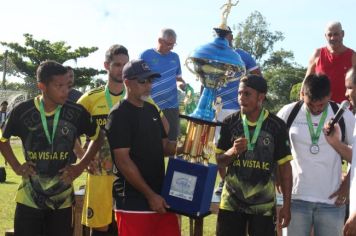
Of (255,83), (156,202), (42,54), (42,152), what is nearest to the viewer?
(156,202)

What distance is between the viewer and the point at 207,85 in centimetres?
458

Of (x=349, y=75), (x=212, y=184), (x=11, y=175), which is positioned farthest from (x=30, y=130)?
(x=11, y=175)

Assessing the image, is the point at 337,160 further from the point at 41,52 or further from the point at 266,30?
the point at 266,30

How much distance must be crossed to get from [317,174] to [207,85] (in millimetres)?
1251

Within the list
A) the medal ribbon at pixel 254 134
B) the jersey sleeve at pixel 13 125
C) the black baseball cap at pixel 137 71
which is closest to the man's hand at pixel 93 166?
the jersey sleeve at pixel 13 125

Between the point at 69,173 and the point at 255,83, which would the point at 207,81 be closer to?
the point at 255,83

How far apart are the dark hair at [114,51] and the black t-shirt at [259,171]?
130 cm

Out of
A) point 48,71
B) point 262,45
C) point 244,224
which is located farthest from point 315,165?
point 262,45

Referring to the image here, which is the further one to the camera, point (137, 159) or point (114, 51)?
point (114, 51)

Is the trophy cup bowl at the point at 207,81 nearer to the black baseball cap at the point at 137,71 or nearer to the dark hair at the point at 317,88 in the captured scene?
the black baseball cap at the point at 137,71

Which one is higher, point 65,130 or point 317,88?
point 317,88

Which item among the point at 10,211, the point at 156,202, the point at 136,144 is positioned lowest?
the point at 10,211

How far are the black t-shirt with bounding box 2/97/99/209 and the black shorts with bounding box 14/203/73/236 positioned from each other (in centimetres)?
5

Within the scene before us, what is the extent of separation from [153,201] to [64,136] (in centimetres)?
110
